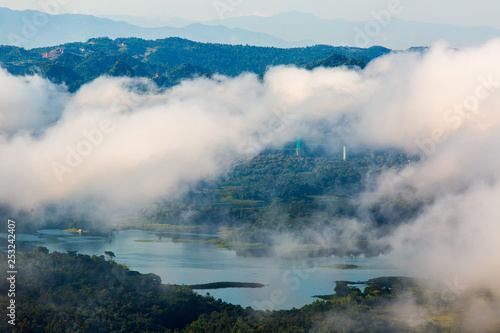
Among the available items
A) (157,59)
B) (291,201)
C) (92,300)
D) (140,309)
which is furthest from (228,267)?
(157,59)

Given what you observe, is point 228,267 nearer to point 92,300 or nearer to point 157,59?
point 92,300

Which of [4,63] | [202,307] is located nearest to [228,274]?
[202,307]

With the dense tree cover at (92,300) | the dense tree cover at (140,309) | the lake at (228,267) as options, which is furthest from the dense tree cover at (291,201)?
the dense tree cover at (92,300)

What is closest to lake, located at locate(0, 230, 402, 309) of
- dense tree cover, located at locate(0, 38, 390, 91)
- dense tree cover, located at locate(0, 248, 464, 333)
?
dense tree cover, located at locate(0, 248, 464, 333)

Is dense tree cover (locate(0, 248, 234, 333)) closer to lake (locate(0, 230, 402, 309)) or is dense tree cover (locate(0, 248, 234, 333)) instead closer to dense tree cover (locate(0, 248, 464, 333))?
dense tree cover (locate(0, 248, 464, 333))

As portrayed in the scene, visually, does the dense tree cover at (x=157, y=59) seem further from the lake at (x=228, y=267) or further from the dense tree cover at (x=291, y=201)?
the lake at (x=228, y=267)

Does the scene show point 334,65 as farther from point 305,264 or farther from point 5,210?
point 305,264
